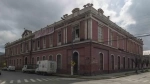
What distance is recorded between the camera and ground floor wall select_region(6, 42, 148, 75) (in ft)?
92.4

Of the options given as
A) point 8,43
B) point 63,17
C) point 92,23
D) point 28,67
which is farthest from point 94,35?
point 8,43

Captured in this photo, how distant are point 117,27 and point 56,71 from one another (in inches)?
649

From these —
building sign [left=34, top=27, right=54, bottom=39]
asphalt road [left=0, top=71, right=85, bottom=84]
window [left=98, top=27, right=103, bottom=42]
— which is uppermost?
building sign [left=34, top=27, right=54, bottom=39]

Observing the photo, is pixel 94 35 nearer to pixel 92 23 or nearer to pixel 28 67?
pixel 92 23

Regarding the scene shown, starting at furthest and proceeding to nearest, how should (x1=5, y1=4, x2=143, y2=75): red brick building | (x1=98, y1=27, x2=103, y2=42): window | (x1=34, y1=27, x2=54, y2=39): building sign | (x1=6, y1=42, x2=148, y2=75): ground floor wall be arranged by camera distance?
1. (x1=34, y1=27, x2=54, y2=39): building sign
2. (x1=98, y1=27, x2=103, y2=42): window
3. (x1=5, y1=4, x2=143, y2=75): red brick building
4. (x1=6, y1=42, x2=148, y2=75): ground floor wall

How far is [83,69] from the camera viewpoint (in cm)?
2858

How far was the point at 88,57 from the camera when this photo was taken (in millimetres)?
27906

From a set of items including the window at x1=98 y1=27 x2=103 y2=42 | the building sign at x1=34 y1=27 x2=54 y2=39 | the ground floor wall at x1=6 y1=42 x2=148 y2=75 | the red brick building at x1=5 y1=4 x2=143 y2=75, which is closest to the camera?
the ground floor wall at x1=6 y1=42 x2=148 y2=75

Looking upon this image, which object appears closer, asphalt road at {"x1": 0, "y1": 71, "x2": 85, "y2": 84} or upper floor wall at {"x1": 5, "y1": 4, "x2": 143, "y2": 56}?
asphalt road at {"x1": 0, "y1": 71, "x2": 85, "y2": 84}

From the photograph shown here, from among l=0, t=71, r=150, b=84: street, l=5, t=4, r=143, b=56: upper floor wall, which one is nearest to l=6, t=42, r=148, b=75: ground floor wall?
l=5, t=4, r=143, b=56: upper floor wall

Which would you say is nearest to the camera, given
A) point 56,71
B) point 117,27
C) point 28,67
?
point 56,71

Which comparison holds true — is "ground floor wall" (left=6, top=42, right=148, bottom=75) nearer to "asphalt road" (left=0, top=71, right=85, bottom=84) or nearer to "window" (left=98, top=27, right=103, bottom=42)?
"window" (left=98, top=27, right=103, bottom=42)

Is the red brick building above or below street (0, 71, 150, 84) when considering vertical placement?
above

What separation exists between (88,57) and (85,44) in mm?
2238
